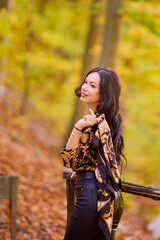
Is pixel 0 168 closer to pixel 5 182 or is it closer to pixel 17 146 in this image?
pixel 17 146

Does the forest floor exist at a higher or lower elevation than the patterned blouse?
lower

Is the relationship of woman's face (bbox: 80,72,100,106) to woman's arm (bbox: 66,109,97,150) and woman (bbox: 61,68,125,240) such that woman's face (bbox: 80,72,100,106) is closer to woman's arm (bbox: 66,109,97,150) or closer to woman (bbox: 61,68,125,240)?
woman (bbox: 61,68,125,240)

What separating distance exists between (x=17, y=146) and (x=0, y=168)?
2107 millimetres

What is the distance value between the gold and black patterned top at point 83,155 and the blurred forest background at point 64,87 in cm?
225

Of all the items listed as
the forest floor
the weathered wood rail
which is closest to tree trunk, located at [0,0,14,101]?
the forest floor

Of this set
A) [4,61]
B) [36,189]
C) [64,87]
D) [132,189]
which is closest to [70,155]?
[132,189]

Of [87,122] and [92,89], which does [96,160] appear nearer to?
[87,122]

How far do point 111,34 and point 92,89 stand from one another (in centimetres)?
499

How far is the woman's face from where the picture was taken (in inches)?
101

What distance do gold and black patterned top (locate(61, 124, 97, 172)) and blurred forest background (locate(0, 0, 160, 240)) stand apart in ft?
7.39

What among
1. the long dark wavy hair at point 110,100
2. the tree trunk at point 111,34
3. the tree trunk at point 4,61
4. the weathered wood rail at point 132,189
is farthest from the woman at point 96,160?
the tree trunk at point 4,61

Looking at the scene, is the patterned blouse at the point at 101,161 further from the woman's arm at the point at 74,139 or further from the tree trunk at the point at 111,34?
the tree trunk at the point at 111,34

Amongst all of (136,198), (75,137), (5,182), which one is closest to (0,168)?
(5,182)

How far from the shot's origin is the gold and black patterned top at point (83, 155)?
2.40 metres
